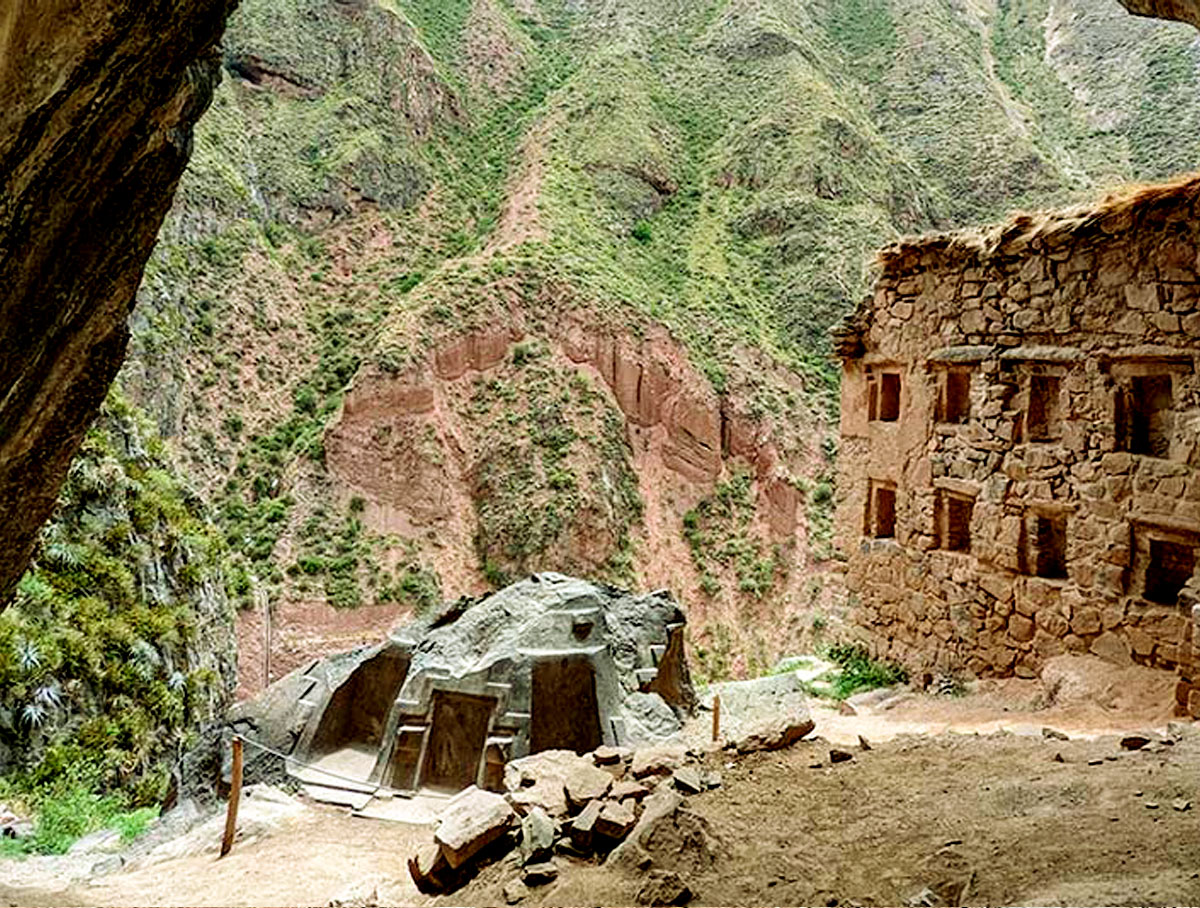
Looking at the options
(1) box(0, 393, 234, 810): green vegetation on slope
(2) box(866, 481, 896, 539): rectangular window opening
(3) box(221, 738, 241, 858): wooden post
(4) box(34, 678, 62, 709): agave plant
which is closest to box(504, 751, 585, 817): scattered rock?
(3) box(221, 738, 241, 858): wooden post

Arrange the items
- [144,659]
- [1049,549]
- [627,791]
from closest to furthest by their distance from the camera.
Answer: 1. [627,791]
2. [1049,549]
3. [144,659]

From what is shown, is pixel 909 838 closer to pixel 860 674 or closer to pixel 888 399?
pixel 860 674

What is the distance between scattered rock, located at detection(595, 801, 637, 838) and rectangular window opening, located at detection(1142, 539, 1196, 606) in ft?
19.7

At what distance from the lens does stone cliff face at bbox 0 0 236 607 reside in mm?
4160

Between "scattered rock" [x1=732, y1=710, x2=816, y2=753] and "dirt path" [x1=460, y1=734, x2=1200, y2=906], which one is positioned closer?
"dirt path" [x1=460, y1=734, x2=1200, y2=906]

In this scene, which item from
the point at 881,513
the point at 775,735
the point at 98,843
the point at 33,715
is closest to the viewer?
the point at 775,735

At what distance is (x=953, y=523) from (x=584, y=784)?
21.3 feet

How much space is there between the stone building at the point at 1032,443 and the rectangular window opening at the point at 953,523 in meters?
0.02

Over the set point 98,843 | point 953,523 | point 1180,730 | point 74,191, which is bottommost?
point 98,843

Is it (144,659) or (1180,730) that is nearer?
(1180,730)

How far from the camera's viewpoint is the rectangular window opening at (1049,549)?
30.6ft

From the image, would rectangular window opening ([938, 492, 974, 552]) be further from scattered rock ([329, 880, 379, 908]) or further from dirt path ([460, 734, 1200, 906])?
scattered rock ([329, 880, 379, 908])

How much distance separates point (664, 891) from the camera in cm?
419

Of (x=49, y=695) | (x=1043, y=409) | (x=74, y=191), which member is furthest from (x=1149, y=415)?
(x=49, y=695)
